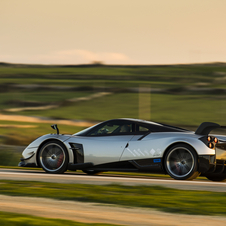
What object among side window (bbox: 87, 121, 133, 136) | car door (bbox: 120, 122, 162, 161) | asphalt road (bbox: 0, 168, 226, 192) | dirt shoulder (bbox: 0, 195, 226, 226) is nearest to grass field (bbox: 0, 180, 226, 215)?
dirt shoulder (bbox: 0, 195, 226, 226)

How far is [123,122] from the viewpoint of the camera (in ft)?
30.1

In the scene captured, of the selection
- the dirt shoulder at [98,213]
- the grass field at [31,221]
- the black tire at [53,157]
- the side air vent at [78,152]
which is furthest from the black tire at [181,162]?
the grass field at [31,221]

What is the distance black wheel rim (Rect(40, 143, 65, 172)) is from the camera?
929 cm

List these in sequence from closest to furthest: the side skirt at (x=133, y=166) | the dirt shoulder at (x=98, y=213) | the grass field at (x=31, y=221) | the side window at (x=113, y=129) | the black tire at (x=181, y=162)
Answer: the grass field at (x=31, y=221) < the dirt shoulder at (x=98, y=213) < the black tire at (x=181, y=162) < the side skirt at (x=133, y=166) < the side window at (x=113, y=129)

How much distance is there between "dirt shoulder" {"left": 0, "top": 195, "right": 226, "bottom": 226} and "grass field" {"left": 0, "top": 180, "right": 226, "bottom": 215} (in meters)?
0.27

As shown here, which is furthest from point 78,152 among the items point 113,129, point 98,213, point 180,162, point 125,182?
point 98,213

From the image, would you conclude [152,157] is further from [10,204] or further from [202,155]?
[10,204]

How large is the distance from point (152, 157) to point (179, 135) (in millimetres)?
642

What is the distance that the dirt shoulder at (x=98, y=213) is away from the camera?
15.2 ft

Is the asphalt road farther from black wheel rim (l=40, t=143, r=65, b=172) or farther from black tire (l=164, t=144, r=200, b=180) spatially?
black wheel rim (l=40, t=143, r=65, b=172)

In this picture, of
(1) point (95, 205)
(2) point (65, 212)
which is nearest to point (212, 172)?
(1) point (95, 205)

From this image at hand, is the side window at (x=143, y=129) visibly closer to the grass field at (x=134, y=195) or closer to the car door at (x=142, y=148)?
the car door at (x=142, y=148)

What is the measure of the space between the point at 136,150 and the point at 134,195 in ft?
8.09

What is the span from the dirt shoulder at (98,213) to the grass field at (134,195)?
10.6 inches
